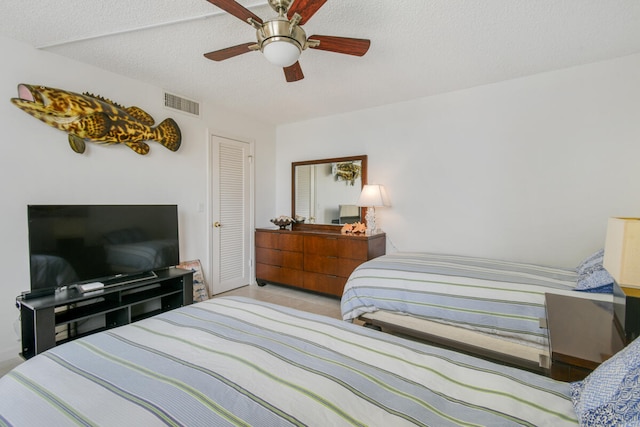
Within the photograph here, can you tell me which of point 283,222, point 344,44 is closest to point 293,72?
point 344,44

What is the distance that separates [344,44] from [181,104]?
2.40 metres

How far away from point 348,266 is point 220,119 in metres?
2.59

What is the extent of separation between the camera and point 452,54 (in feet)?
7.98

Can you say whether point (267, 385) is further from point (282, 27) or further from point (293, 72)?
point (293, 72)

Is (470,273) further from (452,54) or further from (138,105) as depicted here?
(138,105)

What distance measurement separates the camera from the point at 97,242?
2.46 m

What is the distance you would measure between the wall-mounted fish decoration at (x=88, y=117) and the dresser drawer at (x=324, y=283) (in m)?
2.43

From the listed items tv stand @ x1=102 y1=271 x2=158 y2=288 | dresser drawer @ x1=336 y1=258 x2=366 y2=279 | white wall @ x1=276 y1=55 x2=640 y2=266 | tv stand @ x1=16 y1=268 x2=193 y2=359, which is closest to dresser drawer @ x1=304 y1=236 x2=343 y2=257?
dresser drawer @ x1=336 y1=258 x2=366 y2=279

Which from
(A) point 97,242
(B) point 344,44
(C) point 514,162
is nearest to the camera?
(B) point 344,44

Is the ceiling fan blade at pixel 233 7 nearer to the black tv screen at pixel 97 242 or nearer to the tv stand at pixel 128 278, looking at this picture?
the black tv screen at pixel 97 242

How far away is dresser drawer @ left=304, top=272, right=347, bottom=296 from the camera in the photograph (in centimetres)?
352

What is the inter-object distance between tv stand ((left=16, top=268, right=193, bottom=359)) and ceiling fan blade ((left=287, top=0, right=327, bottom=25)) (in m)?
2.52

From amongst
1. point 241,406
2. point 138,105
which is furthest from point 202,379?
point 138,105

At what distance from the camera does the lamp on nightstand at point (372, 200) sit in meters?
3.56
